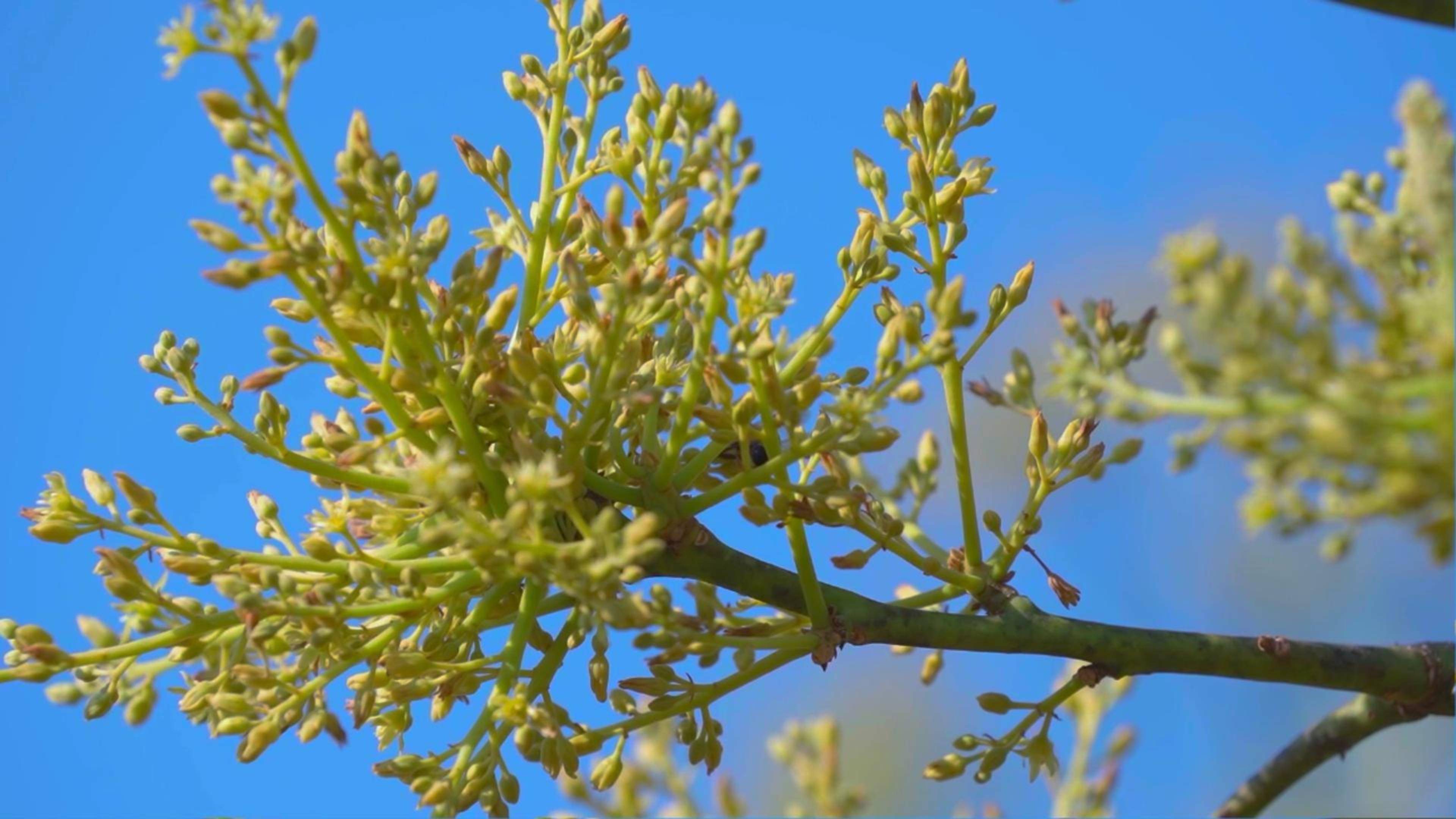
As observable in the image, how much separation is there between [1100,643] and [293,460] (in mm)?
1109

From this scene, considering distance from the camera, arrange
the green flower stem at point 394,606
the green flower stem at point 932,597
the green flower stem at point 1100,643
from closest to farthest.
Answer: the green flower stem at point 394,606, the green flower stem at point 1100,643, the green flower stem at point 932,597

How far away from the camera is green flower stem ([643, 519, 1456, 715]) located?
6.84 feet

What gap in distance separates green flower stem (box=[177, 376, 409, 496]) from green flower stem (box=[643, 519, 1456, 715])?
367 mm

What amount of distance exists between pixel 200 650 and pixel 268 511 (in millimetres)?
299

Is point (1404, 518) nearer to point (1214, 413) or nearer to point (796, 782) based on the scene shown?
point (1214, 413)

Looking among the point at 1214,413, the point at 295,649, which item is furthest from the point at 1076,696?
the point at 1214,413

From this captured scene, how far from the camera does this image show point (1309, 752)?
2.49 meters

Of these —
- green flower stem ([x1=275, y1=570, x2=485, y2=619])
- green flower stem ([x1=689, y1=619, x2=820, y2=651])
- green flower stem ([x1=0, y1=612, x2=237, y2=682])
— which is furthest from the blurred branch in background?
green flower stem ([x1=0, y1=612, x2=237, y2=682])

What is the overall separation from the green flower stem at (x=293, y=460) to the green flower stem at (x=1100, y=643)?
1.20 feet

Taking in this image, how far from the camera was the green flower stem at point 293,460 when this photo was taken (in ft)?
6.35

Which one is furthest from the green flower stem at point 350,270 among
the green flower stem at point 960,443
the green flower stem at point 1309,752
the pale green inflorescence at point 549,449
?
the green flower stem at point 1309,752

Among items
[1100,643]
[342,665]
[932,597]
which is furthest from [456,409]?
[1100,643]

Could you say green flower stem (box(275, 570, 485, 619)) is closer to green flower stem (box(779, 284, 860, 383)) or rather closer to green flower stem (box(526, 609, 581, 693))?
green flower stem (box(526, 609, 581, 693))

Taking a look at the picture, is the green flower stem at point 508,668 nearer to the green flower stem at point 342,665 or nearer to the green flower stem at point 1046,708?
the green flower stem at point 342,665
